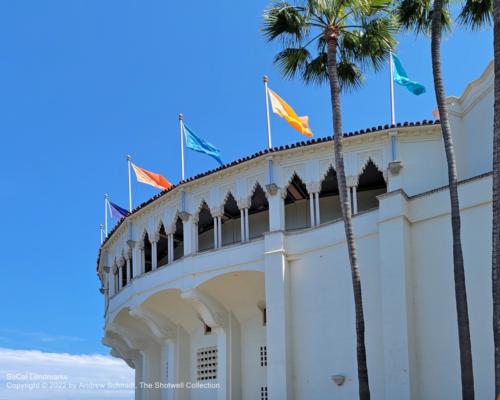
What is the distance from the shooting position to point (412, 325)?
19.3m

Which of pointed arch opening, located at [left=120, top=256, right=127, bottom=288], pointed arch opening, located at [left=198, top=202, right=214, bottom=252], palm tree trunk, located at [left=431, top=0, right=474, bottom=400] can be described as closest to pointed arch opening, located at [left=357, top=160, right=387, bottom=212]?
pointed arch opening, located at [left=198, top=202, right=214, bottom=252]

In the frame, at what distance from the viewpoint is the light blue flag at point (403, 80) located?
24.5 meters

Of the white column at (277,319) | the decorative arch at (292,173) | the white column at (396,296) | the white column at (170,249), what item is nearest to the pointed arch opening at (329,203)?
the decorative arch at (292,173)

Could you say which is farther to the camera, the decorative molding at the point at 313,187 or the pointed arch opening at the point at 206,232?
the pointed arch opening at the point at 206,232

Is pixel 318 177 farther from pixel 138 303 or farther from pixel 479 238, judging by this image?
pixel 138 303

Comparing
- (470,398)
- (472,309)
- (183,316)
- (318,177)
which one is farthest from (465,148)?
(183,316)

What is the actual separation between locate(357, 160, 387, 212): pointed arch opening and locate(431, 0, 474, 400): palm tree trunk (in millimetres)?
8508

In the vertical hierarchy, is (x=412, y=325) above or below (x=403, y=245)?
below

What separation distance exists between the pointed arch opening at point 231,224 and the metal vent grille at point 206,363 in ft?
13.7

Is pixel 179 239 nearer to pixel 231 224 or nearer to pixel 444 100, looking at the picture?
pixel 231 224

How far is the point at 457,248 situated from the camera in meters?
15.7

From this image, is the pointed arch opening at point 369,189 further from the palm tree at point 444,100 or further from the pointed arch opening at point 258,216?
the palm tree at point 444,100

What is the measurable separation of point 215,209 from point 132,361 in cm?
1492

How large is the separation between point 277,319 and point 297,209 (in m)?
5.67
